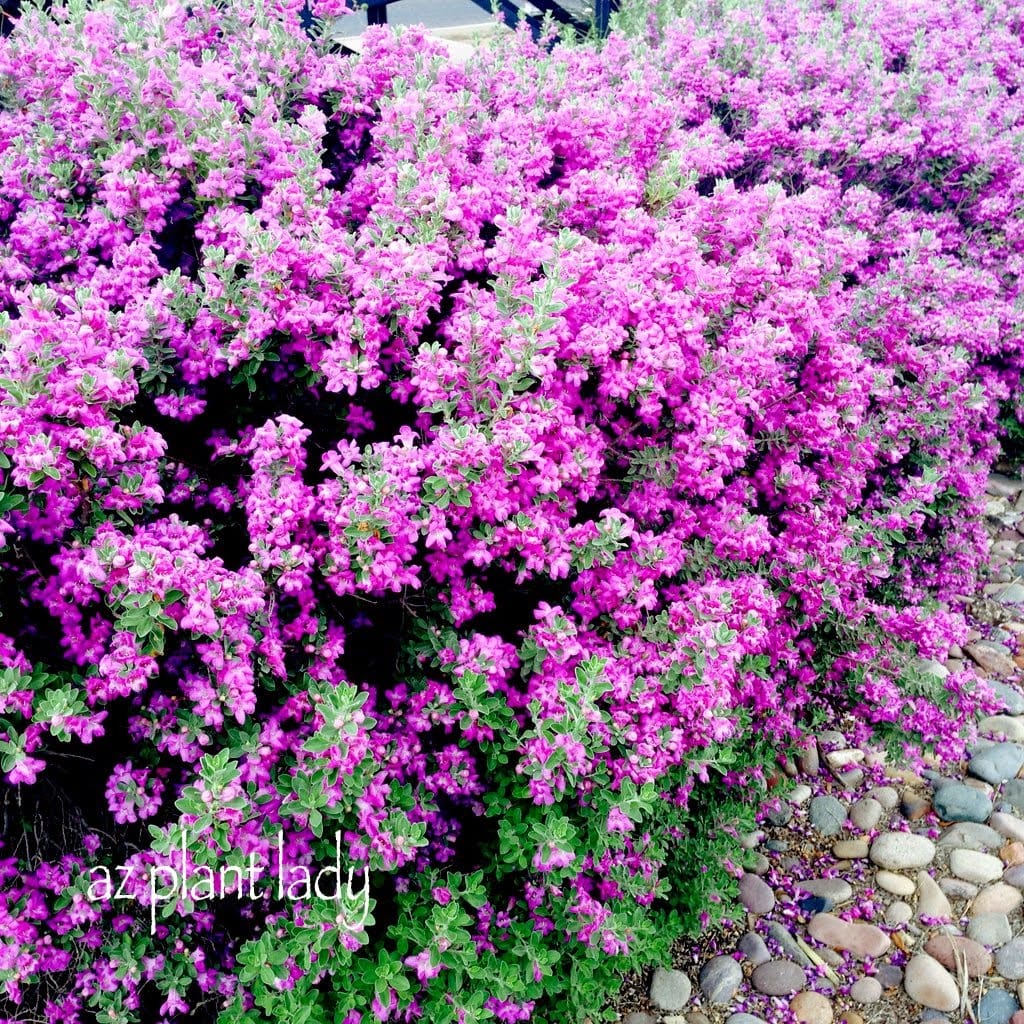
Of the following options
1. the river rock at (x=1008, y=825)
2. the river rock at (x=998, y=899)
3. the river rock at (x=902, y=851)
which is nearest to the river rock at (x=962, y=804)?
the river rock at (x=1008, y=825)

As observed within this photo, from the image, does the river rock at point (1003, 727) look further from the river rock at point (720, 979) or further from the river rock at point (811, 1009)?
the river rock at point (720, 979)

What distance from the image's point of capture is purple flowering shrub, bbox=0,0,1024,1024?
6.93ft

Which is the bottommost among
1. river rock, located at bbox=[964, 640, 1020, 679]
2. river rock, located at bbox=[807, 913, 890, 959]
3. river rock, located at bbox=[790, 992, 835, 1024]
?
river rock, located at bbox=[790, 992, 835, 1024]

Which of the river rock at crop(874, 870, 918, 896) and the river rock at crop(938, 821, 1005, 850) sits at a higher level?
the river rock at crop(938, 821, 1005, 850)

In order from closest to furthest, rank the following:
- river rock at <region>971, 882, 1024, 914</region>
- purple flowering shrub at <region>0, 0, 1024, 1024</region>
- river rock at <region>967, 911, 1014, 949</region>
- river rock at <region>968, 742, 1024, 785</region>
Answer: purple flowering shrub at <region>0, 0, 1024, 1024</region>, river rock at <region>967, 911, 1014, 949</region>, river rock at <region>971, 882, 1024, 914</region>, river rock at <region>968, 742, 1024, 785</region>

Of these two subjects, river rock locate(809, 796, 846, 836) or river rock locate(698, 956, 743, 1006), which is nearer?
river rock locate(698, 956, 743, 1006)

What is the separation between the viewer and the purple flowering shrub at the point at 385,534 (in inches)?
83.2

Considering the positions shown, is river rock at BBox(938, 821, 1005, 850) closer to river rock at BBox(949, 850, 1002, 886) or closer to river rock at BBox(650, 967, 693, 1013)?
river rock at BBox(949, 850, 1002, 886)

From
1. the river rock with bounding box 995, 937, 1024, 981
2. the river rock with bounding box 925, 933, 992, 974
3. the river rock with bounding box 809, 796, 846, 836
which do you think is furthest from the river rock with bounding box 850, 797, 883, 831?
the river rock with bounding box 995, 937, 1024, 981

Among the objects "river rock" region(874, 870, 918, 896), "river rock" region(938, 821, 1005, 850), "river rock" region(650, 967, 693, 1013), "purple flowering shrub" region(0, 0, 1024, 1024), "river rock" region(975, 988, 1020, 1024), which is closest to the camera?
"purple flowering shrub" region(0, 0, 1024, 1024)

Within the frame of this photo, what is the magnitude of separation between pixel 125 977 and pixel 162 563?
1.00 metres

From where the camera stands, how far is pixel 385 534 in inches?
84.8

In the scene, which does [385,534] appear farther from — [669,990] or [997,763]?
[997,763]

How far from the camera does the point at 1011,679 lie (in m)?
4.51
